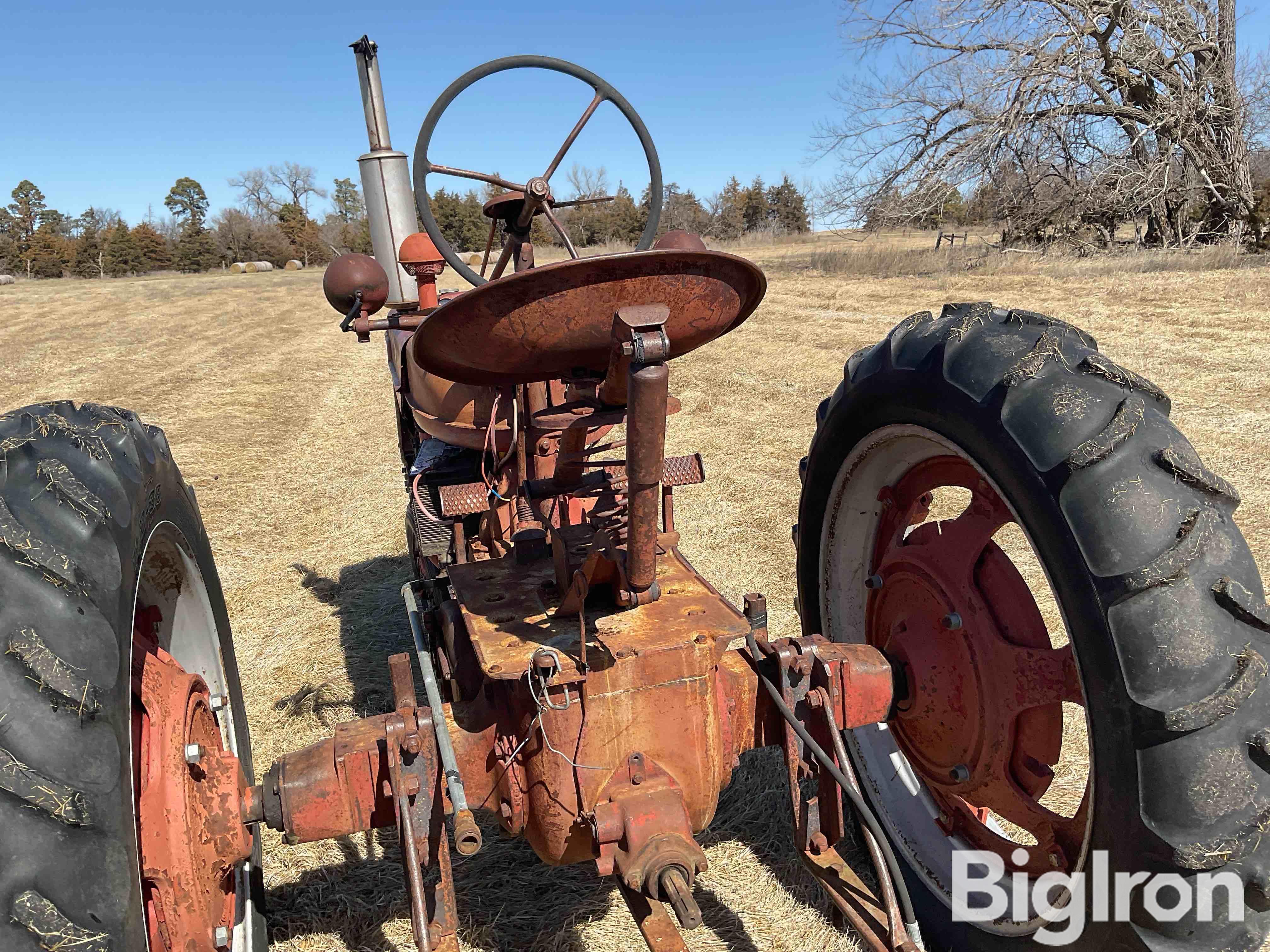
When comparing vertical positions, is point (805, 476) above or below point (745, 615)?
above

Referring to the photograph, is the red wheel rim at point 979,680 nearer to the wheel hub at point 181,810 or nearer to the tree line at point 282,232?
the wheel hub at point 181,810

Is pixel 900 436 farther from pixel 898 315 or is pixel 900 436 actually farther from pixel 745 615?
pixel 898 315

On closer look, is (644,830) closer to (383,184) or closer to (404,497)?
(404,497)

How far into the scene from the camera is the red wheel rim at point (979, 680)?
1.87 m

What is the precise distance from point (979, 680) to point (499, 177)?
1.85 meters

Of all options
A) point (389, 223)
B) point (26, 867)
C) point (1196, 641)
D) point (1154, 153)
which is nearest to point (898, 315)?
point (389, 223)

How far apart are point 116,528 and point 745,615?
4.27 ft

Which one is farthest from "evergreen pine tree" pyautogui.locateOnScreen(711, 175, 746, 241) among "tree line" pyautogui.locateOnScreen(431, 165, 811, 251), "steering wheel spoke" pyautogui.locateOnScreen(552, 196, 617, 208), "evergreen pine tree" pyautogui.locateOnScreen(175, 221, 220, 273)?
"steering wheel spoke" pyautogui.locateOnScreen(552, 196, 617, 208)

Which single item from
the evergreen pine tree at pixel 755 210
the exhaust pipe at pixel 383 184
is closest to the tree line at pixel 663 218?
the evergreen pine tree at pixel 755 210

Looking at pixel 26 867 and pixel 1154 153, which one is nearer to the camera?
pixel 26 867

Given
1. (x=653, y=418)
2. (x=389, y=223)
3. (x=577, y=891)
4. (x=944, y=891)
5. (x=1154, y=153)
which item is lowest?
(x=577, y=891)

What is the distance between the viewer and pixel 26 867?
113 centimetres

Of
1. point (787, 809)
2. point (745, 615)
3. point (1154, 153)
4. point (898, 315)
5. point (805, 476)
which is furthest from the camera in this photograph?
point (1154, 153)

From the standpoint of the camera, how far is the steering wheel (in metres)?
2.40
